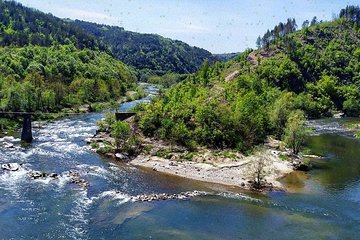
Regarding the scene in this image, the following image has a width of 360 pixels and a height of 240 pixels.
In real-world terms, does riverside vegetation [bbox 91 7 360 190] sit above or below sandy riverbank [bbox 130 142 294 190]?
above

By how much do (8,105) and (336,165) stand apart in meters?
91.1

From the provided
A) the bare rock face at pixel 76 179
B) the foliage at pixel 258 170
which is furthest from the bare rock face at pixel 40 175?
the foliage at pixel 258 170

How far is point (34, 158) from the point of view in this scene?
8662cm

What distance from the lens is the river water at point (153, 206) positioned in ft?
182

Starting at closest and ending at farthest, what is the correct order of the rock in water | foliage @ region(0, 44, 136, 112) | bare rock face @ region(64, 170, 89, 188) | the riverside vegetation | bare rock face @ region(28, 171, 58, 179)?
bare rock face @ region(64, 170, 89, 188) < bare rock face @ region(28, 171, 58, 179) < the rock in water < the riverside vegetation < foliage @ region(0, 44, 136, 112)

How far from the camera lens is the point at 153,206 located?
210 feet

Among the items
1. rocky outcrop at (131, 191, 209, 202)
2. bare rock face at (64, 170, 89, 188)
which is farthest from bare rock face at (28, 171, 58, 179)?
rocky outcrop at (131, 191, 209, 202)

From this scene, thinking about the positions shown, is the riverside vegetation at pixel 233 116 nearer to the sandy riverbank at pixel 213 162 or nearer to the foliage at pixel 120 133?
the sandy riverbank at pixel 213 162

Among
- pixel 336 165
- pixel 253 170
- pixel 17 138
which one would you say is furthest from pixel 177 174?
pixel 17 138

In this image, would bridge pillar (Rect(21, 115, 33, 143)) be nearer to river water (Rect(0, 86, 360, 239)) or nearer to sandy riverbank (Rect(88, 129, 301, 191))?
river water (Rect(0, 86, 360, 239))

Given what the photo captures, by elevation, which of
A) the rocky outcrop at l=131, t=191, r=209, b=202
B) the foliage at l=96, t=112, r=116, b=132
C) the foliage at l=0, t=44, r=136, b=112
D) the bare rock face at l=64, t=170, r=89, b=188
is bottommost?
the bare rock face at l=64, t=170, r=89, b=188

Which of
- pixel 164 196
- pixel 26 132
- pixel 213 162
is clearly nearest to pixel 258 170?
pixel 213 162

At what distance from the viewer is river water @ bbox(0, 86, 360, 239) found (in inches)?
2179

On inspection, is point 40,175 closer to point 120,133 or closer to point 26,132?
point 120,133
